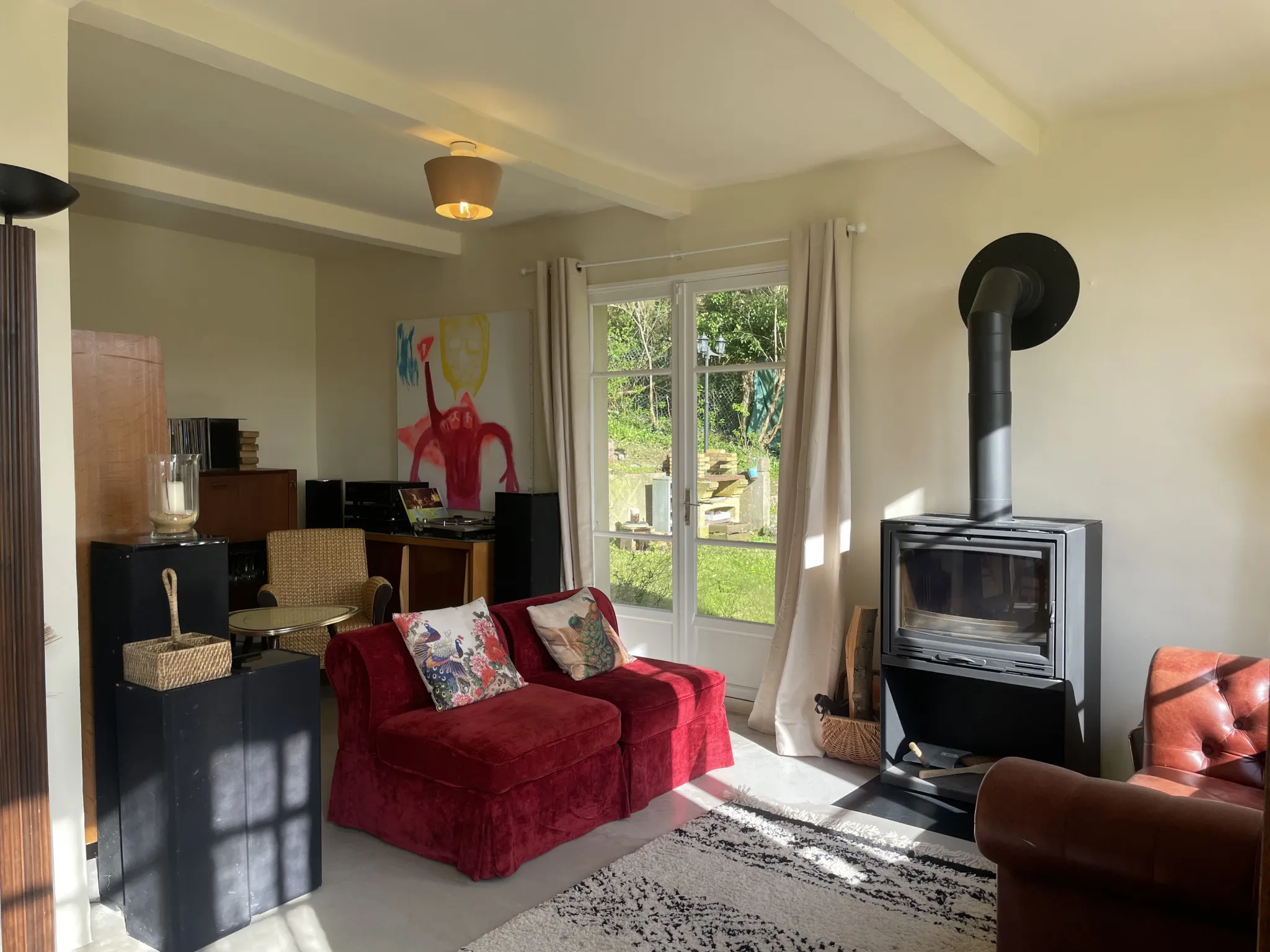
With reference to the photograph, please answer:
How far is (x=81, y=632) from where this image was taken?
3.09 meters

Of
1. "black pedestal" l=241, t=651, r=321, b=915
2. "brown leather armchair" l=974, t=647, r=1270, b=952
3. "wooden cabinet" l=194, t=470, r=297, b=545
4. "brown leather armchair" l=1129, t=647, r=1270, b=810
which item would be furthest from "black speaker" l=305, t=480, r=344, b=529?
"brown leather armchair" l=974, t=647, r=1270, b=952

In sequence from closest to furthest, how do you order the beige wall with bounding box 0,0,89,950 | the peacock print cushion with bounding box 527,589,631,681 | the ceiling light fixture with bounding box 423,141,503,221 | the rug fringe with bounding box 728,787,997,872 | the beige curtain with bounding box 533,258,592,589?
the beige wall with bounding box 0,0,89,950 < the rug fringe with bounding box 728,787,997,872 < the ceiling light fixture with bounding box 423,141,503,221 < the peacock print cushion with bounding box 527,589,631,681 < the beige curtain with bounding box 533,258,592,589

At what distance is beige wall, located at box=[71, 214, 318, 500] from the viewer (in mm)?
5570

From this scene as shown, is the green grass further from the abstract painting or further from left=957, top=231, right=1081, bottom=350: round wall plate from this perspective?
left=957, top=231, right=1081, bottom=350: round wall plate

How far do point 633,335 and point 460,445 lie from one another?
1.41m

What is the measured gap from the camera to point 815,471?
4.37 m

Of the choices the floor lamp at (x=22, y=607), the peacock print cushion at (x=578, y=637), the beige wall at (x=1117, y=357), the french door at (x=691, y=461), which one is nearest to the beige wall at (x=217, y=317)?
the french door at (x=691, y=461)

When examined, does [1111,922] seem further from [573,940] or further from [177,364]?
[177,364]

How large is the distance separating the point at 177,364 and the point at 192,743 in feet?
12.9

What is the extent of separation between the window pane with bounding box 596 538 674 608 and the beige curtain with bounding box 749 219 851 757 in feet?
2.86

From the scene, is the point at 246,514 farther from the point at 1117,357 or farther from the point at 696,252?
the point at 1117,357

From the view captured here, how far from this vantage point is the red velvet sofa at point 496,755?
10.1 feet

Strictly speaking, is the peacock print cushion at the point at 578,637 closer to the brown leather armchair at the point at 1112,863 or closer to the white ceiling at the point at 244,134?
the white ceiling at the point at 244,134

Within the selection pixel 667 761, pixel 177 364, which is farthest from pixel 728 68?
pixel 177 364
